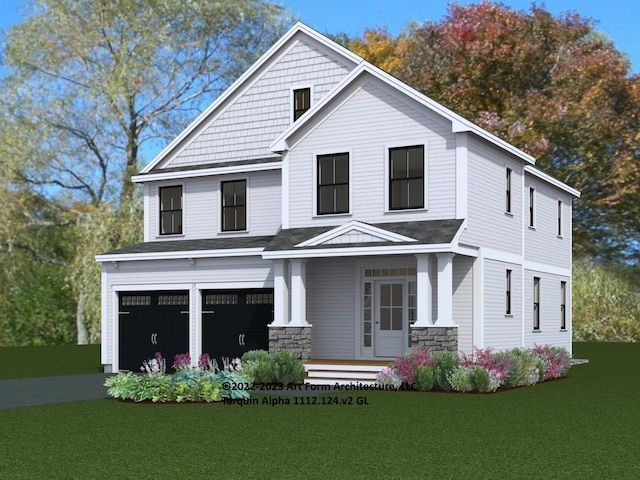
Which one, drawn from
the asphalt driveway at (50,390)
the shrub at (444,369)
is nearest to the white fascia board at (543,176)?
the shrub at (444,369)

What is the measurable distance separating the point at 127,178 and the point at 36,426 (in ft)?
103

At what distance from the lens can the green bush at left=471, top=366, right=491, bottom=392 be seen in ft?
68.8

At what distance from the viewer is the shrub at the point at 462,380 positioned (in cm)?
2100

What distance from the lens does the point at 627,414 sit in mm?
16750

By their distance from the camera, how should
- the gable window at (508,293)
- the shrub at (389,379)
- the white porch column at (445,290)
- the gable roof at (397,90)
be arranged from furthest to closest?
1. the gable window at (508,293)
2. the gable roof at (397,90)
3. the white porch column at (445,290)
4. the shrub at (389,379)

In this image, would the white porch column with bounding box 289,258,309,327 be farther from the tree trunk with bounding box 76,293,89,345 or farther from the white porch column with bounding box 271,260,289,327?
the tree trunk with bounding box 76,293,89,345

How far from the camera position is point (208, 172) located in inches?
1179

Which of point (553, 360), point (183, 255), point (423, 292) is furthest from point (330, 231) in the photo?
point (553, 360)

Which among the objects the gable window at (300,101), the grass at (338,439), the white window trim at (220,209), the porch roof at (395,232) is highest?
the gable window at (300,101)

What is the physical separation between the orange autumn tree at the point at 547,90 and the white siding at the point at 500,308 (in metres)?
17.9

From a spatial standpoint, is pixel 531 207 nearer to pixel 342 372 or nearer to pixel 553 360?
pixel 553 360

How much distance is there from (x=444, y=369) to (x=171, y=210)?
12.9 metres

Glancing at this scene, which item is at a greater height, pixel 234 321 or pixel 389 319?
pixel 389 319

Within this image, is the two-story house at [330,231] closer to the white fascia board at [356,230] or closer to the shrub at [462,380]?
the white fascia board at [356,230]
